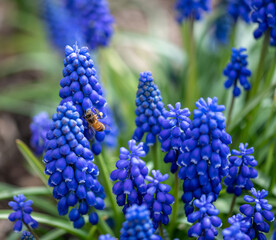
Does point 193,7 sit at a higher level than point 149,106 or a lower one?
higher

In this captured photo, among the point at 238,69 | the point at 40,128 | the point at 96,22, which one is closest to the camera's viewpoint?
the point at 238,69

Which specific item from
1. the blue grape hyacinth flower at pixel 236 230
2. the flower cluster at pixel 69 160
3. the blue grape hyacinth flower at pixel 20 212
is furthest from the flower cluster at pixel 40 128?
the blue grape hyacinth flower at pixel 236 230

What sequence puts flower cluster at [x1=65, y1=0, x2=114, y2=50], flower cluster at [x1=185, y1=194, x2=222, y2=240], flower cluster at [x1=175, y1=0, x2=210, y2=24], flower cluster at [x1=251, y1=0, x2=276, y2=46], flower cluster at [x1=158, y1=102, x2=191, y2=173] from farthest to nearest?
flower cluster at [x1=65, y1=0, x2=114, y2=50], flower cluster at [x1=175, y1=0, x2=210, y2=24], flower cluster at [x1=251, y1=0, x2=276, y2=46], flower cluster at [x1=158, y1=102, x2=191, y2=173], flower cluster at [x1=185, y1=194, x2=222, y2=240]

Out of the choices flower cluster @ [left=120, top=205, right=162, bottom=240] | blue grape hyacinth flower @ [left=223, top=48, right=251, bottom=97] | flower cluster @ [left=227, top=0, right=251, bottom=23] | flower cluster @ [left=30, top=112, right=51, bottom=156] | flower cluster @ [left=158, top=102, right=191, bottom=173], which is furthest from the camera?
flower cluster @ [left=227, top=0, right=251, bottom=23]

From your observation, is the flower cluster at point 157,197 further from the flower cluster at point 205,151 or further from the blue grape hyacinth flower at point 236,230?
the blue grape hyacinth flower at point 236,230

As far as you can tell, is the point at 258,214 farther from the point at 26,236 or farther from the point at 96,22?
the point at 96,22

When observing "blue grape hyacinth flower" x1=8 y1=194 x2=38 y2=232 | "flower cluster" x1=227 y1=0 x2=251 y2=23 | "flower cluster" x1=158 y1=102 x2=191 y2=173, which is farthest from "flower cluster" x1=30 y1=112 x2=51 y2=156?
"flower cluster" x1=227 y1=0 x2=251 y2=23

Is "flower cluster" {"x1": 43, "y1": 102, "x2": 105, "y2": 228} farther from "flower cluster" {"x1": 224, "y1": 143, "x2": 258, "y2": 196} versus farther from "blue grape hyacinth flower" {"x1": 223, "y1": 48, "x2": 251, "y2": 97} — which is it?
"blue grape hyacinth flower" {"x1": 223, "y1": 48, "x2": 251, "y2": 97}

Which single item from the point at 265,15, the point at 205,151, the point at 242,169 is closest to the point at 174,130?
the point at 205,151
